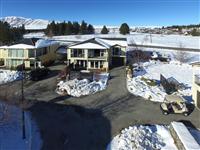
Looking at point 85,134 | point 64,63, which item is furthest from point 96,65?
point 85,134

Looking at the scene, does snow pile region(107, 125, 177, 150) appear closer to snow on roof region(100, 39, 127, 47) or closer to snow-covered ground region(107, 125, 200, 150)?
snow-covered ground region(107, 125, 200, 150)

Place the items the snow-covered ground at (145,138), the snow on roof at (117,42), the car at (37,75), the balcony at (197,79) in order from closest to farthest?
1. the snow-covered ground at (145,138)
2. the balcony at (197,79)
3. the car at (37,75)
4. the snow on roof at (117,42)

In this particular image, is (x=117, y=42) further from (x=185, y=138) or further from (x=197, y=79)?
(x=185, y=138)

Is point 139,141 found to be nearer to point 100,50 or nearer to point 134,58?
point 100,50

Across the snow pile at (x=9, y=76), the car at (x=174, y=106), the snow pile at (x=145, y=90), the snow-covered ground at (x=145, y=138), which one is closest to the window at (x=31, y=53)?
the snow pile at (x=9, y=76)

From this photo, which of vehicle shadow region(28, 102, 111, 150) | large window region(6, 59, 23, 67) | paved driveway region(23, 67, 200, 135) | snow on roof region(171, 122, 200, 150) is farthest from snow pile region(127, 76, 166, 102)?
large window region(6, 59, 23, 67)

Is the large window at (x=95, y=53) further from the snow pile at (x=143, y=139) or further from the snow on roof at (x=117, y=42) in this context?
the snow pile at (x=143, y=139)

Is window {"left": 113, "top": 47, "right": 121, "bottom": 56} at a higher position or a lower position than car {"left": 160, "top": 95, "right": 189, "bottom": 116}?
higher
